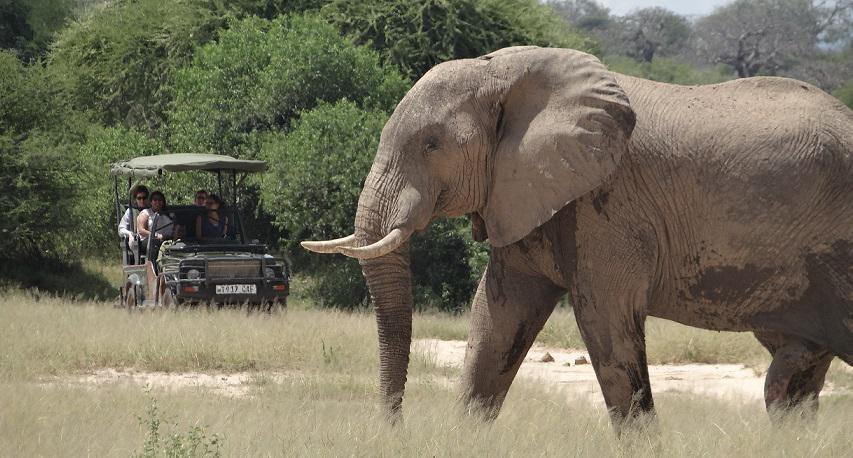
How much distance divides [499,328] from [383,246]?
103 centimetres

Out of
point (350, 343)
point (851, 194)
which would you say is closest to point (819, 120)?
point (851, 194)

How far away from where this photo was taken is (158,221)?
1586 centimetres

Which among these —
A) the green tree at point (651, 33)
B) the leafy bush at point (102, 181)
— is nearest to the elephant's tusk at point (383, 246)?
the leafy bush at point (102, 181)

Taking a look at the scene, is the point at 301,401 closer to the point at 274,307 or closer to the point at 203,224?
the point at 274,307

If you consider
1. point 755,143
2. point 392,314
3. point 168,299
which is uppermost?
point 755,143

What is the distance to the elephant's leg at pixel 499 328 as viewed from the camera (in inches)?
Result: 291

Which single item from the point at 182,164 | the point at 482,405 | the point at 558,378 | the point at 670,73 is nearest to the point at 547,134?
the point at 482,405

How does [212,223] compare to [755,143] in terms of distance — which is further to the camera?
[212,223]

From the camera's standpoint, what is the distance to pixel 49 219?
21.2 m

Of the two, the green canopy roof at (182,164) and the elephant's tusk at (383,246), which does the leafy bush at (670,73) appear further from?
the elephant's tusk at (383,246)

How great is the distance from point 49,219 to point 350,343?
9.88 m

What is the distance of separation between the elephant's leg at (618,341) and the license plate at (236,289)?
8.66 meters

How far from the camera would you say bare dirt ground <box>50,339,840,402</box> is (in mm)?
10961

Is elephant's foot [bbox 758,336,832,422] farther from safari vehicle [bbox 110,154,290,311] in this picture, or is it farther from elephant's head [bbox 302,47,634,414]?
safari vehicle [bbox 110,154,290,311]
